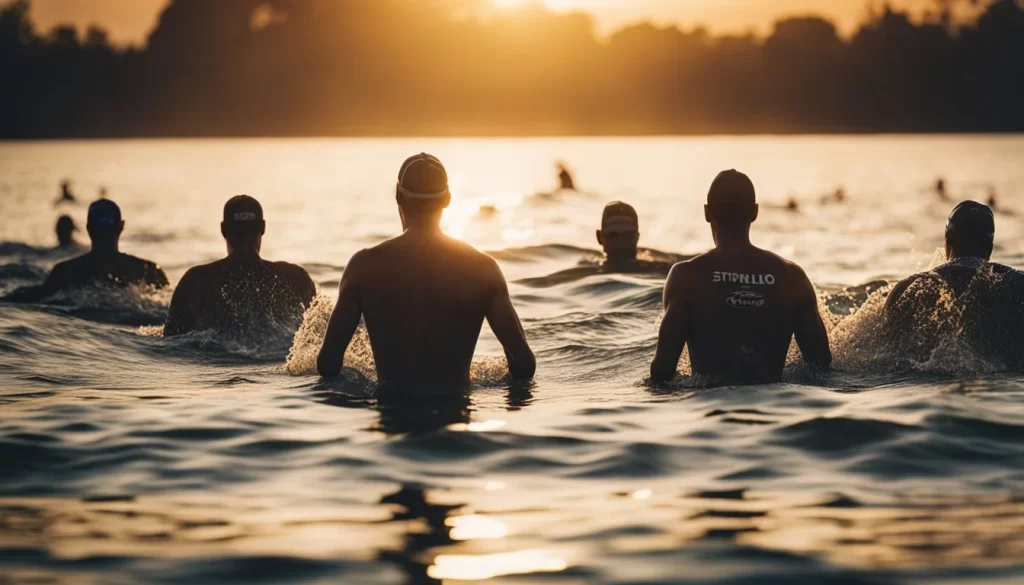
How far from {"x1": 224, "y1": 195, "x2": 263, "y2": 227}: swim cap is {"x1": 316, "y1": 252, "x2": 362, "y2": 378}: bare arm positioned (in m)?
3.08

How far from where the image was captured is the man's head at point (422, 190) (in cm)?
790

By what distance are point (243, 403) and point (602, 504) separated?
326 centimetres

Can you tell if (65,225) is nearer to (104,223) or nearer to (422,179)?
(104,223)

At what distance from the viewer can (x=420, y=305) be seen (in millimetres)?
8039

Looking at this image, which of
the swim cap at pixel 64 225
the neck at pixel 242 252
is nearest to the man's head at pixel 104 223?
the neck at pixel 242 252

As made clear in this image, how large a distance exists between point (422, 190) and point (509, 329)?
1.00 meters

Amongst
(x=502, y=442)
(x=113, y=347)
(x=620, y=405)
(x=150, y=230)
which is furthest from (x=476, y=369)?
(x=150, y=230)

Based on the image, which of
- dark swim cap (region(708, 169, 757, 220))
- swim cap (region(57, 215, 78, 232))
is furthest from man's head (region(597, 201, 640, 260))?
swim cap (region(57, 215, 78, 232))

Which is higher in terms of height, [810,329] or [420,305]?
[420,305]

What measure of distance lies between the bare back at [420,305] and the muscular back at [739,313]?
3.43ft

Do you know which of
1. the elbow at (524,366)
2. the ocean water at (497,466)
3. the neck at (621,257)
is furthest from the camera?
the neck at (621,257)

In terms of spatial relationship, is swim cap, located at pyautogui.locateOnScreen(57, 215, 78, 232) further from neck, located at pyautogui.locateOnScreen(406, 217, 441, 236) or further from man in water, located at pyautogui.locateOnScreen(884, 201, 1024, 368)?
man in water, located at pyautogui.locateOnScreen(884, 201, 1024, 368)

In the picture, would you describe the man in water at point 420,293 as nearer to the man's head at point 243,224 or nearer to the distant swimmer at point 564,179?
the man's head at point 243,224

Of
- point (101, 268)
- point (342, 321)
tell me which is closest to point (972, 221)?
point (342, 321)
